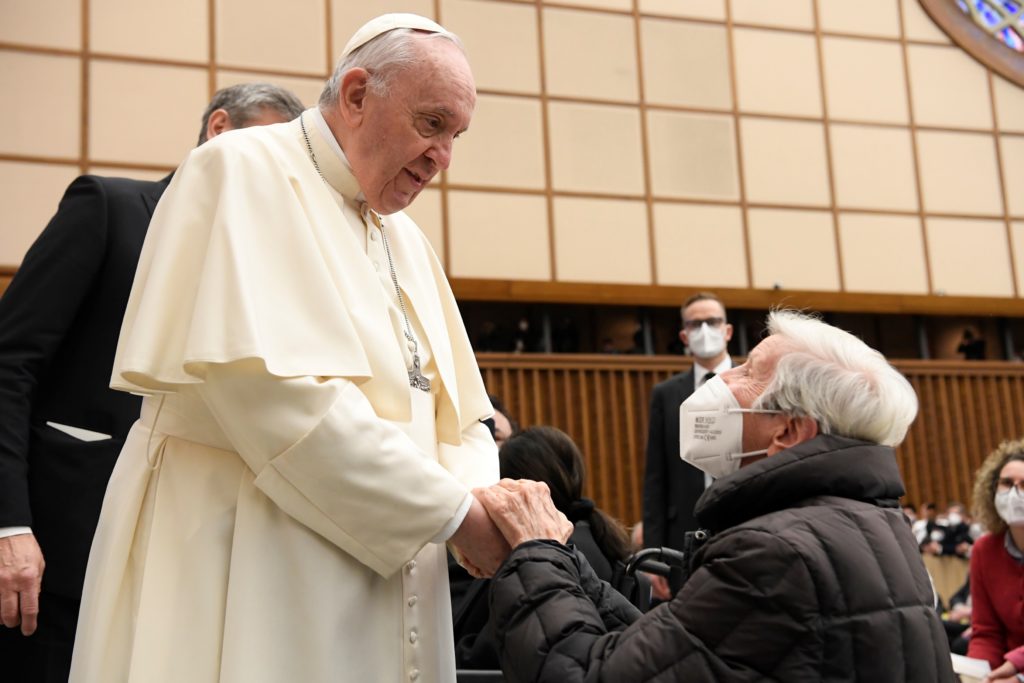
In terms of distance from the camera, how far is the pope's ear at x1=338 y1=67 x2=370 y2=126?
75.9 inches

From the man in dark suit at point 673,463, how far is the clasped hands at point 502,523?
3.28 m

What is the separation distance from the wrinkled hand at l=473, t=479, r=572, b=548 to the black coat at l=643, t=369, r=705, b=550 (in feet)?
10.8

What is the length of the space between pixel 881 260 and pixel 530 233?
12.7 ft

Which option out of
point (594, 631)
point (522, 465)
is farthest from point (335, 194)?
point (522, 465)

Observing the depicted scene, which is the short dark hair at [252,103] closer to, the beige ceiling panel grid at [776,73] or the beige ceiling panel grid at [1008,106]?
the beige ceiling panel grid at [776,73]

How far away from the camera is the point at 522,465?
320cm

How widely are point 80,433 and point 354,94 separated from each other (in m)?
0.84

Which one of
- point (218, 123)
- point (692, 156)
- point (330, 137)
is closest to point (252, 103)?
point (218, 123)

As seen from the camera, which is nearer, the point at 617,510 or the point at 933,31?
the point at 617,510

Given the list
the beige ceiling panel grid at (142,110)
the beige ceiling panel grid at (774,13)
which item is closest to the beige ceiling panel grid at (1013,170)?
the beige ceiling panel grid at (774,13)

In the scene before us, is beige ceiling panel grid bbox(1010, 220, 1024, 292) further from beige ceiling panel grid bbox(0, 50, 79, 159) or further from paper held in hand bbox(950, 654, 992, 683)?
beige ceiling panel grid bbox(0, 50, 79, 159)

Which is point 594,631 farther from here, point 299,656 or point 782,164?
point 782,164

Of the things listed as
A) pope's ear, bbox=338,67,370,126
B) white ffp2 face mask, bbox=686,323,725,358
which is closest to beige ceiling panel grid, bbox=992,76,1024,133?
white ffp2 face mask, bbox=686,323,725,358

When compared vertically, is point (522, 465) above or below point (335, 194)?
below
